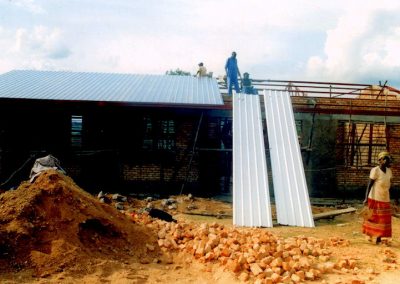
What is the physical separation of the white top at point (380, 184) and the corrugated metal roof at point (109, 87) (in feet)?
18.2

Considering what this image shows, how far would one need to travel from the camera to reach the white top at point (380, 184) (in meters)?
6.97

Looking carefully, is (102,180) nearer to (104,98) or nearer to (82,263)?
(104,98)

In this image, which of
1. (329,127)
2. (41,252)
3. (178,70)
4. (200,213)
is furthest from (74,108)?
(178,70)

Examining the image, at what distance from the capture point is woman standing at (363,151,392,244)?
6.96 m

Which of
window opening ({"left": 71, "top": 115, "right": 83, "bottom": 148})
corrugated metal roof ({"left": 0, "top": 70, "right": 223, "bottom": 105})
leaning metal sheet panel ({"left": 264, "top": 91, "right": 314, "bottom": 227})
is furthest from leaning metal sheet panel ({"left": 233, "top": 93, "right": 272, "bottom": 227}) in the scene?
window opening ({"left": 71, "top": 115, "right": 83, "bottom": 148})

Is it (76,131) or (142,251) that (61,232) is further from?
(76,131)

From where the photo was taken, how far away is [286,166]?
9.58 meters

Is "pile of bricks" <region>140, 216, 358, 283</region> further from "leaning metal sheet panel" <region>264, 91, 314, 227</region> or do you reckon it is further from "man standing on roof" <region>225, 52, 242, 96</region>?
"man standing on roof" <region>225, 52, 242, 96</region>

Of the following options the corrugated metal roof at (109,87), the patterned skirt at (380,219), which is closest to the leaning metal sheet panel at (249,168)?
Answer: the corrugated metal roof at (109,87)

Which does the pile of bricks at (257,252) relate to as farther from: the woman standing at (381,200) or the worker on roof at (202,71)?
the worker on roof at (202,71)

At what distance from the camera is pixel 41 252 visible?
18.1ft

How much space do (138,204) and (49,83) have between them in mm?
6195

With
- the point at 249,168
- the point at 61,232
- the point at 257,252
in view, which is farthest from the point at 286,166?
the point at 61,232

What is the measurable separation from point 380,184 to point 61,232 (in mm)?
5606
